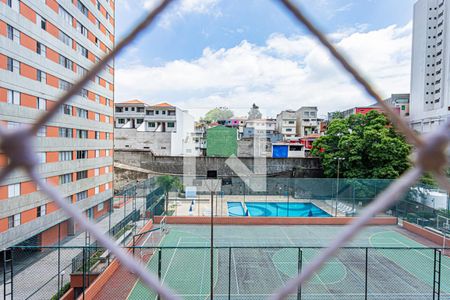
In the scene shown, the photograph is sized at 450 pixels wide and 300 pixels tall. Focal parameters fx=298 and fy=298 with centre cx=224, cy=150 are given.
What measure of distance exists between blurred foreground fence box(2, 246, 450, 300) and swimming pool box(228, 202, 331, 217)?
206 inches

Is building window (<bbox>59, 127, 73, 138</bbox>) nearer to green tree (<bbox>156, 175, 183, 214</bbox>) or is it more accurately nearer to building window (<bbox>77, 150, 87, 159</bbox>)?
building window (<bbox>77, 150, 87, 159</bbox>)

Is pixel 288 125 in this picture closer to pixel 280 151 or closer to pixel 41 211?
pixel 280 151

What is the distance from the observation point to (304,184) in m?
14.8

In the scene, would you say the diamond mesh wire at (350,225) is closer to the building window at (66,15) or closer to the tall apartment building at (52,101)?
the tall apartment building at (52,101)

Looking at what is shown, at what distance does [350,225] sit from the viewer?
0.49 metres

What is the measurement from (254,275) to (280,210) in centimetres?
772

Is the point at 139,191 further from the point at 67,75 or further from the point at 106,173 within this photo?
the point at 67,75

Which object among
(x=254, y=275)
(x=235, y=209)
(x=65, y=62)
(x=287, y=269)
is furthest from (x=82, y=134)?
(x=287, y=269)

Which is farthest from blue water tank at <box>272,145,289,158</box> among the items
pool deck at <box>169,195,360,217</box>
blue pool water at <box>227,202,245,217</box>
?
blue pool water at <box>227,202,245,217</box>

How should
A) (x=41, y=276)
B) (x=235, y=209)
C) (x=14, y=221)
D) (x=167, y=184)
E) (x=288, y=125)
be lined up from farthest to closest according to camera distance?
(x=288, y=125)
(x=235, y=209)
(x=167, y=184)
(x=14, y=221)
(x=41, y=276)

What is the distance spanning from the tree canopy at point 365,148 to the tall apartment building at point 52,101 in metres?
12.2

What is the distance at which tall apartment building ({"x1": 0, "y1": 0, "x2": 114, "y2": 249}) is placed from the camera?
25.8 feet

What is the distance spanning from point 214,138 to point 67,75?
45.7ft

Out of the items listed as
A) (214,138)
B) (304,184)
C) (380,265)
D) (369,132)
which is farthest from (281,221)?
(214,138)
